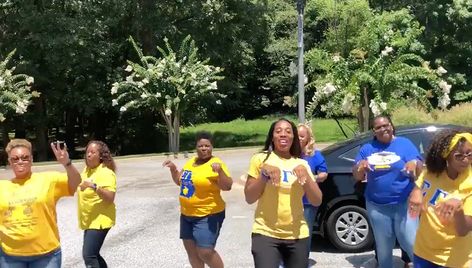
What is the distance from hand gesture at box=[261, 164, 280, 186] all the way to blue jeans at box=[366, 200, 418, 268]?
1.61 metres

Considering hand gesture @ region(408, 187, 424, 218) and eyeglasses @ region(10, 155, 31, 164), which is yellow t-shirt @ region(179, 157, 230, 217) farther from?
hand gesture @ region(408, 187, 424, 218)

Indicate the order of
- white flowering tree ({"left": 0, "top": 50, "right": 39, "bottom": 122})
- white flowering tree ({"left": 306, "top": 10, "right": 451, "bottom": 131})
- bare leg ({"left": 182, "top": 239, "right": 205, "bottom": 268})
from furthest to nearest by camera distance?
white flowering tree ({"left": 0, "top": 50, "right": 39, "bottom": 122}) < white flowering tree ({"left": 306, "top": 10, "right": 451, "bottom": 131}) < bare leg ({"left": 182, "top": 239, "right": 205, "bottom": 268})

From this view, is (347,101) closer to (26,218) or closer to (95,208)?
(95,208)

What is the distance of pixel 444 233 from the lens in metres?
3.50

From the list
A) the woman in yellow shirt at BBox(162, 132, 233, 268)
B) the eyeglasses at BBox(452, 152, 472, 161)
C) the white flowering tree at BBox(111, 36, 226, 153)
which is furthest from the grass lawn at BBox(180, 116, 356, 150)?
the eyeglasses at BBox(452, 152, 472, 161)

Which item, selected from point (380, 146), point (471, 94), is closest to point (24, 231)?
point (380, 146)

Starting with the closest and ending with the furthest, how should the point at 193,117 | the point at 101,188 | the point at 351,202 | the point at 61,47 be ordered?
1. the point at 101,188
2. the point at 351,202
3. the point at 61,47
4. the point at 193,117

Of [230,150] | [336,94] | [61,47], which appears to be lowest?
[230,150]

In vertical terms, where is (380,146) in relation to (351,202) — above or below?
above

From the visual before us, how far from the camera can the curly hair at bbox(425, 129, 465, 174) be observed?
3537mm

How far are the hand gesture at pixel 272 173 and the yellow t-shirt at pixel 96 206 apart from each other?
76.0 inches

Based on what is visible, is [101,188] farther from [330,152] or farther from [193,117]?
[193,117]

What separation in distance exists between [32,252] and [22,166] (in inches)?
24.3

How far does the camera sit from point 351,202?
7309mm
